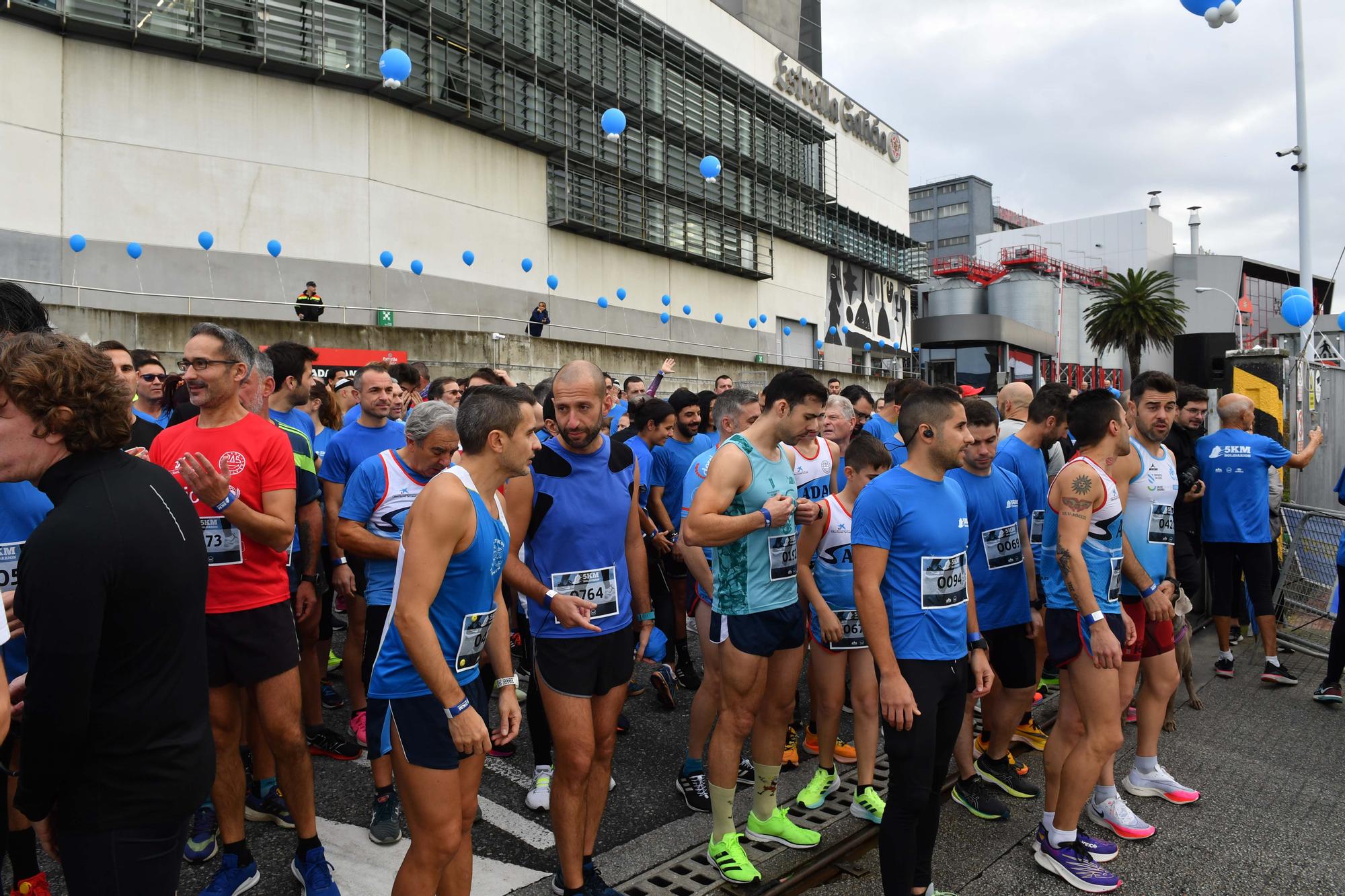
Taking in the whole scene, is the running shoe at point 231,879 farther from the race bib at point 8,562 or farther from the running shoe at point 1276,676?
the running shoe at point 1276,676

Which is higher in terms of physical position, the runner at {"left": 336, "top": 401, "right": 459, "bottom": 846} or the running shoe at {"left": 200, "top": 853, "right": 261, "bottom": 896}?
the runner at {"left": 336, "top": 401, "right": 459, "bottom": 846}

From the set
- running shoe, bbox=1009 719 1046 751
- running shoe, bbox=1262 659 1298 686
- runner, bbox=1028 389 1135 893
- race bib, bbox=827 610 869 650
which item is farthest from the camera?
running shoe, bbox=1262 659 1298 686

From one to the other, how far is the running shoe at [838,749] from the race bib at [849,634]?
0.78 meters

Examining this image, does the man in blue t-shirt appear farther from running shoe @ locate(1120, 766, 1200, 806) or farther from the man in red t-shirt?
the man in red t-shirt

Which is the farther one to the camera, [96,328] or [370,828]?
[96,328]

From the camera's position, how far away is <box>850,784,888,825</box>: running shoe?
13.5 feet

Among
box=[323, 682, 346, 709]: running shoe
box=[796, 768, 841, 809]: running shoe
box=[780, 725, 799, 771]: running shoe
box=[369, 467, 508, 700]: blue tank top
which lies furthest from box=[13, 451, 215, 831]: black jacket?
box=[323, 682, 346, 709]: running shoe

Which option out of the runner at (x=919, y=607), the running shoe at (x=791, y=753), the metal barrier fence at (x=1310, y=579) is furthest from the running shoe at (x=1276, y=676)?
the runner at (x=919, y=607)

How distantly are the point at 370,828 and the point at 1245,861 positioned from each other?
416 centimetres

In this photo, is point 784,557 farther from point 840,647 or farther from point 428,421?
point 428,421

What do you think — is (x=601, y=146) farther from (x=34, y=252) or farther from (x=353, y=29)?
(x=34, y=252)

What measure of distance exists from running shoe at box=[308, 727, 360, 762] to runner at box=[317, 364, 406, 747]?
82mm

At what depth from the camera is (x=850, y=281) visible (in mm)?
40312

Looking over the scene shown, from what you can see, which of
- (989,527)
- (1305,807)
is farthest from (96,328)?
(1305,807)
